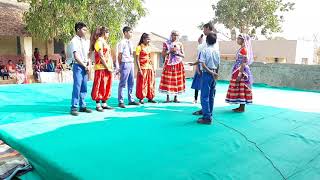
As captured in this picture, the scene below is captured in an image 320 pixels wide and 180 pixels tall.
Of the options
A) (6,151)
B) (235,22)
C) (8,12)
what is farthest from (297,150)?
(235,22)

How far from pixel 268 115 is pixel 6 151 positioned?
4176mm

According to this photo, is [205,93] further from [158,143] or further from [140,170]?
[140,170]

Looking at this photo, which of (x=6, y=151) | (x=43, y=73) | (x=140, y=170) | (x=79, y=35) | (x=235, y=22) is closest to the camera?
(x=140, y=170)

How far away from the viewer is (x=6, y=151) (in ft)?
14.5

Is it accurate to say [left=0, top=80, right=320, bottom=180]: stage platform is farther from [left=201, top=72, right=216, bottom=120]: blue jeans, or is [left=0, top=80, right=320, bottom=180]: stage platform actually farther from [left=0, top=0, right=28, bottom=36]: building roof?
[left=0, top=0, right=28, bottom=36]: building roof

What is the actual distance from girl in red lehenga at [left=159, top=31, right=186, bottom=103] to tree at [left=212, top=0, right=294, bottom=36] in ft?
74.4

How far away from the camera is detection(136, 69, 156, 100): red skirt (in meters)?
6.05

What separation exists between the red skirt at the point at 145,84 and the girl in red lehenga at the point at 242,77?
1553mm

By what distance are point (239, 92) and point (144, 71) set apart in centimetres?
183

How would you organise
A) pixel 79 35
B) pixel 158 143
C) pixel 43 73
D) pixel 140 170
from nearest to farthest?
pixel 140 170, pixel 158 143, pixel 79 35, pixel 43 73

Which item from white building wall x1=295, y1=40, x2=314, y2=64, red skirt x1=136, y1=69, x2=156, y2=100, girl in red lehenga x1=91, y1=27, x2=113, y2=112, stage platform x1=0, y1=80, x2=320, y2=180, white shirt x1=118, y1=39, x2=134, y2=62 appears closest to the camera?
stage platform x1=0, y1=80, x2=320, y2=180

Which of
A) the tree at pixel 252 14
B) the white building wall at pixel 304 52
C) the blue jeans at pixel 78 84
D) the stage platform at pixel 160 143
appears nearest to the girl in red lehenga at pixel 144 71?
the stage platform at pixel 160 143

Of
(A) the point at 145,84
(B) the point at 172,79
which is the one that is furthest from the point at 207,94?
(A) the point at 145,84

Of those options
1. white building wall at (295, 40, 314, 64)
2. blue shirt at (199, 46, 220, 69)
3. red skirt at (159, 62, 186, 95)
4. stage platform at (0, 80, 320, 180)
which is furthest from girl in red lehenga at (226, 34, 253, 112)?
white building wall at (295, 40, 314, 64)
